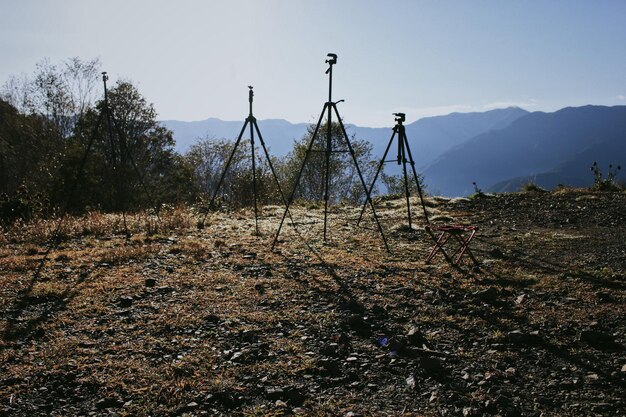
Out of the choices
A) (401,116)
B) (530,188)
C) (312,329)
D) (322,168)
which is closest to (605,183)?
(530,188)

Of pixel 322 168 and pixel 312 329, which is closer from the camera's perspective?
pixel 312 329

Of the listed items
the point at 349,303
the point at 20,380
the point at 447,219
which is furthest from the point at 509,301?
the point at 447,219

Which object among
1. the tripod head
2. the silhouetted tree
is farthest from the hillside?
the silhouetted tree

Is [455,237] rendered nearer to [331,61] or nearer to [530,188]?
[331,61]

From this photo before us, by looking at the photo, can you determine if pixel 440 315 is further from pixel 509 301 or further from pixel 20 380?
pixel 20 380

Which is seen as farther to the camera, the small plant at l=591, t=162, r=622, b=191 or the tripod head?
the small plant at l=591, t=162, r=622, b=191

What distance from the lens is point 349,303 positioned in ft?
17.7

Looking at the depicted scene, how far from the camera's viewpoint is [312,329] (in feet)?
15.3

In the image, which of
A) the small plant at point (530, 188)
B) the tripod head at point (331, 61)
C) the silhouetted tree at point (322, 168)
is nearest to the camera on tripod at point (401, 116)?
the tripod head at point (331, 61)

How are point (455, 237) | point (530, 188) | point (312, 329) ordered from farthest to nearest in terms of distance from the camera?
point (530, 188), point (455, 237), point (312, 329)

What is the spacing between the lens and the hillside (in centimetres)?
332

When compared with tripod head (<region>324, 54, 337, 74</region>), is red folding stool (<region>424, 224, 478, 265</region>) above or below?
below

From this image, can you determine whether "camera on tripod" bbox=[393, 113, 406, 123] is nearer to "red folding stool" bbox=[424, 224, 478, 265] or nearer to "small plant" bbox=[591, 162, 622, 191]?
"red folding stool" bbox=[424, 224, 478, 265]

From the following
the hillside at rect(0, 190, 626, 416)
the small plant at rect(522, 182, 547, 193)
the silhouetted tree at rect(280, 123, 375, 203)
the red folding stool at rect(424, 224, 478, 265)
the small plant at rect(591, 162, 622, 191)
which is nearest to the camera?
the hillside at rect(0, 190, 626, 416)
